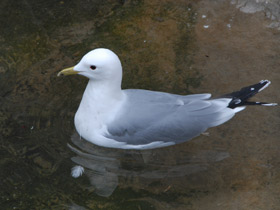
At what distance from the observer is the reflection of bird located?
12.8 ft

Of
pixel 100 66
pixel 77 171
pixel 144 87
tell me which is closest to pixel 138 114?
pixel 100 66

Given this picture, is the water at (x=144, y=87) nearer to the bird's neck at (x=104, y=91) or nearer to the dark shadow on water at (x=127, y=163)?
the dark shadow on water at (x=127, y=163)

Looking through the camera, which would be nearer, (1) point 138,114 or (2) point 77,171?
(1) point 138,114

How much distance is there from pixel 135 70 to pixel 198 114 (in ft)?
3.61

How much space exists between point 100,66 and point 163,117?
0.70 meters

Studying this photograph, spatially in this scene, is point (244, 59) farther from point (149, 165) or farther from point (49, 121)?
point (49, 121)

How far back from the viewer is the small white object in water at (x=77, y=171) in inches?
157

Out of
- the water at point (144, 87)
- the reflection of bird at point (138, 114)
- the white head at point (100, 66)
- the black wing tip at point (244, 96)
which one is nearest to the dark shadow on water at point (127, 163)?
the water at point (144, 87)

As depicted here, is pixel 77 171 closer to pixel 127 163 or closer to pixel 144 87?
pixel 127 163

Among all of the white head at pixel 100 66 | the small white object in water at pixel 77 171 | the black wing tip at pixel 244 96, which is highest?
the white head at pixel 100 66

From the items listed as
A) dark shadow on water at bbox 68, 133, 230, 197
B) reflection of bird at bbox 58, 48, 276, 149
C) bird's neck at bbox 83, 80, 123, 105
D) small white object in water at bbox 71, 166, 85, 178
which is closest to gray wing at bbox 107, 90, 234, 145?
reflection of bird at bbox 58, 48, 276, 149

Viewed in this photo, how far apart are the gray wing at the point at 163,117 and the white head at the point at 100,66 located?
31 cm

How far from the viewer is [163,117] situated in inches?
156

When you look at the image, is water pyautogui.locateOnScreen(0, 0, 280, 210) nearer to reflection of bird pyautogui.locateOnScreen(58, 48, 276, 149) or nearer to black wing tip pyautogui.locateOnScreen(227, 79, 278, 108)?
reflection of bird pyautogui.locateOnScreen(58, 48, 276, 149)
